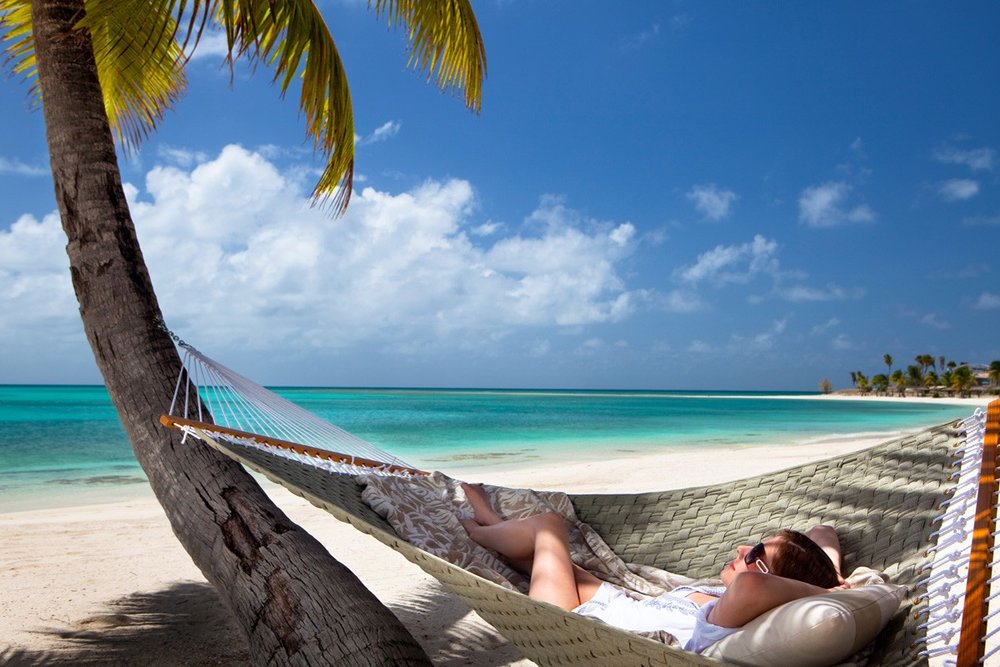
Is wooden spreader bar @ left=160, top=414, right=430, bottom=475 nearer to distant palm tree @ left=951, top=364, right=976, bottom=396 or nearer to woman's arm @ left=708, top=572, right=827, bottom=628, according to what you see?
woman's arm @ left=708, top=572, right=827, bottom=628

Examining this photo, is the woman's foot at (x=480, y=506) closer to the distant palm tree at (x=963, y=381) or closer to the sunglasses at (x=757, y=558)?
the sunglasses at (x=757, y=558)

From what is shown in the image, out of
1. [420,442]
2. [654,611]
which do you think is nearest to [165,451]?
[654,611]

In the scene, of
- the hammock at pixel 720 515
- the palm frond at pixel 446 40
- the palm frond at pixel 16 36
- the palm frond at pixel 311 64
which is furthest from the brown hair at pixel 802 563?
the palm frond at pixel 16 36

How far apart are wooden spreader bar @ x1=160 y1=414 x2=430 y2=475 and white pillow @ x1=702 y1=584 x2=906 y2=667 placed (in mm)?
1037

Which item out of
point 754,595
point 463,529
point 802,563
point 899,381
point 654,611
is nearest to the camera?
point 754,595

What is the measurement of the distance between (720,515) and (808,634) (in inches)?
35.2

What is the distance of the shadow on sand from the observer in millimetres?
1999

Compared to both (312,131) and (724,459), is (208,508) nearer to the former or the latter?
(312,131)

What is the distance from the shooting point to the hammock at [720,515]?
1174 mm

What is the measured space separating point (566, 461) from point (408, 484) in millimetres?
6417

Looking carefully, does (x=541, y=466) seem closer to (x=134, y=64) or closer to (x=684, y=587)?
(x=134, y=64)

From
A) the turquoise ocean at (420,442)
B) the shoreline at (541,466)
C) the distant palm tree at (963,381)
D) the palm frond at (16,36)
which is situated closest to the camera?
the palm frond at (16,36)

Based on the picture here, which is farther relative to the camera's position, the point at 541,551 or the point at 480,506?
the point at 480,506

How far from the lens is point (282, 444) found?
67.2 inches
